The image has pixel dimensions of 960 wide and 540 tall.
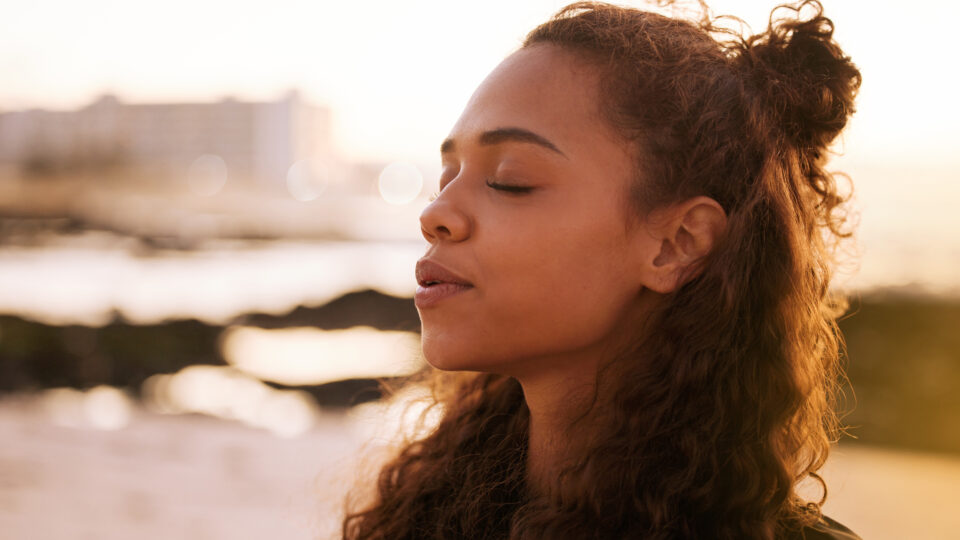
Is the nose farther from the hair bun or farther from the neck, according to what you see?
the hair bun

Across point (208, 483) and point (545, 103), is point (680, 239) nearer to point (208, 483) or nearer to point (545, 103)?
point (545, 103)

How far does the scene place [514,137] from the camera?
4.83ft

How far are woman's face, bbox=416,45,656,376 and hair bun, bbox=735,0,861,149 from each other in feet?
1.06

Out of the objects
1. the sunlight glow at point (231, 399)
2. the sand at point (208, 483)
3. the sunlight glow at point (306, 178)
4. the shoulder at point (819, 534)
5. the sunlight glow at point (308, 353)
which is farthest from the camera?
the sunlight glow at point (306, 178)

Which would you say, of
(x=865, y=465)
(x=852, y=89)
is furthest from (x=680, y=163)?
(x=865, y=465)

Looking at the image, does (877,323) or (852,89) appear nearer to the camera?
(852,89)

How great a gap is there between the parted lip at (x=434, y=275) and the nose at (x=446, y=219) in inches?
2.2

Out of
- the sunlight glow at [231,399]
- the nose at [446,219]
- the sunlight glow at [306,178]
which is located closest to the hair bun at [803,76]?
the nose at [446,219]

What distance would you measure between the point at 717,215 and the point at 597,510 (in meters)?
0.57

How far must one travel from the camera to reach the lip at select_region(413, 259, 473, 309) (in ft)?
4.87

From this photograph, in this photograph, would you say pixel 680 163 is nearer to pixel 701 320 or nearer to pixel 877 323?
pixel 701 320

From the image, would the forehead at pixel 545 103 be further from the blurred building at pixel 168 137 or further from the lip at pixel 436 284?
the blurred building at pixel 168 137

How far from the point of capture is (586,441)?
1540 mm

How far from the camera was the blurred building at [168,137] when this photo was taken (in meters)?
28.1
